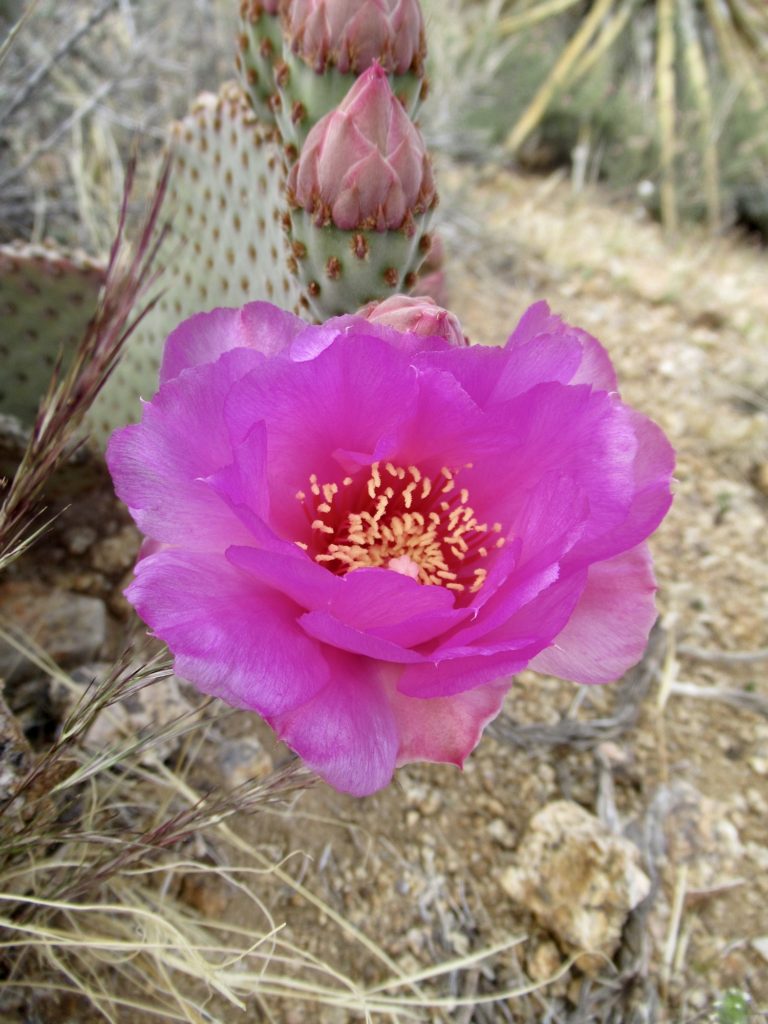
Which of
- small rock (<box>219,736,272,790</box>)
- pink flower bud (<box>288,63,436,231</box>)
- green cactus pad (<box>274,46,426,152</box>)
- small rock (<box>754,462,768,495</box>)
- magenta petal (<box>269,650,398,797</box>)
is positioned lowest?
small rock (<box>754,462,768,495</box>)

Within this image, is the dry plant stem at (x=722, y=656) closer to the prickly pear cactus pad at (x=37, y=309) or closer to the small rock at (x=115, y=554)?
the small rock at (x=115, y=554)

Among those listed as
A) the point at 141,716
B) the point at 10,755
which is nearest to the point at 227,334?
the point at 10,755

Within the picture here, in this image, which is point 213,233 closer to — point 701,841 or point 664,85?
point 701,841

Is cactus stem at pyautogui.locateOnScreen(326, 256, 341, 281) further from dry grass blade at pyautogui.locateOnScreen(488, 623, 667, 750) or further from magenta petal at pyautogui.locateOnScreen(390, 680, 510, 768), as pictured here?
dry grass blade at pyautogui.locateOnScreen(488, 623, 667, 750)

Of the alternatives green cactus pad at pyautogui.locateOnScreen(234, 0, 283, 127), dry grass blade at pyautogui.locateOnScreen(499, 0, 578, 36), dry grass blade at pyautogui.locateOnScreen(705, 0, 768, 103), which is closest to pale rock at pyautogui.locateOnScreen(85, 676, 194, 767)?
green cactus pad at pyautogui.locateOnScreen(234, 0, 283, 127)

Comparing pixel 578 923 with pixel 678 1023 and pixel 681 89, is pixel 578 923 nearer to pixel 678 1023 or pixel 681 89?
pixel 678 1023
